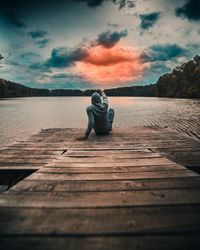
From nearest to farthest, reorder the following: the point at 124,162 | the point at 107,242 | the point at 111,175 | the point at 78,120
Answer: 1. the point at 107,242
2. the point at 111,175
3. the point at 124,162
4. the point at 78,120

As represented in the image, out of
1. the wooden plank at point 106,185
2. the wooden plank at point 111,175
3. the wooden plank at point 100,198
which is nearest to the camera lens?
the wooden plank at point 100,198

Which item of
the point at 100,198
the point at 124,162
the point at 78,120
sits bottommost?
the point at 78,120

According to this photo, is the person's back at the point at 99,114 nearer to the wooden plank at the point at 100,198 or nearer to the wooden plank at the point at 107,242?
the wooden plank at the point at 100,198

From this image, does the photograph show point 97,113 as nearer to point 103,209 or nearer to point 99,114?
point 99,114

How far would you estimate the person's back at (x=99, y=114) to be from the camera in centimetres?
758

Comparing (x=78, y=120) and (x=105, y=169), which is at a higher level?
(x=105, y=169)

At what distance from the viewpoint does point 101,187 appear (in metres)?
2.79

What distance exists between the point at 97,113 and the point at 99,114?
0.31ft

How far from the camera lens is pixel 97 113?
788 cm

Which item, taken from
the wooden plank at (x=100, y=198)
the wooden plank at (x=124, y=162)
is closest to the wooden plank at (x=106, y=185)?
the wooden plank at (x=100, y=198)

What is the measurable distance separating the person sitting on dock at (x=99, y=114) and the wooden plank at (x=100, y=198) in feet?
16.4

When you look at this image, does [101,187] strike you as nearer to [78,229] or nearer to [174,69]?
[78,229]

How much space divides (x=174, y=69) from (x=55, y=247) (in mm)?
112388

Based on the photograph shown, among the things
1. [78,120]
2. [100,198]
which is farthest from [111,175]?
[78,120]
